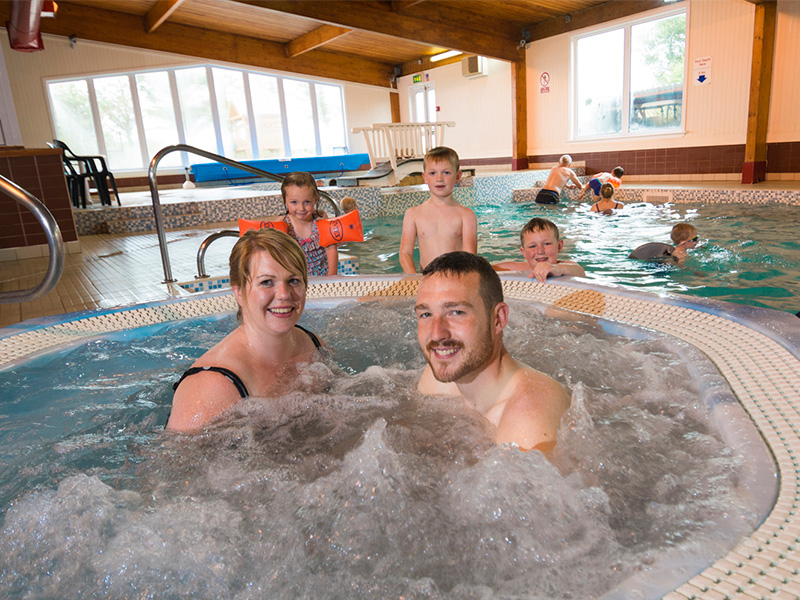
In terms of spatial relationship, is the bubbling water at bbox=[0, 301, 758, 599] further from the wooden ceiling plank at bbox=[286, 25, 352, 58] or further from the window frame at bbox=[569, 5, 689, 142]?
the wooden ceiling plank at bbox=[286, 25, 352, 58]

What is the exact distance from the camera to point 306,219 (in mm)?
3676

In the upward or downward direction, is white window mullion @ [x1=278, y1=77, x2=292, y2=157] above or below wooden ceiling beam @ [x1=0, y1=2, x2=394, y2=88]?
below

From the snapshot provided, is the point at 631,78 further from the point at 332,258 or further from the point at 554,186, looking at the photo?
the point at 332,258

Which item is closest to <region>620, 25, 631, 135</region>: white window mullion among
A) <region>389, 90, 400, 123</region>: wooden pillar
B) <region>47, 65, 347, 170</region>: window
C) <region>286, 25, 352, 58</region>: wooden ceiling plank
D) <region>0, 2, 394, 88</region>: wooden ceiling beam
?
<region>286, 25, 352, 58</region>: wooden ceiling plank

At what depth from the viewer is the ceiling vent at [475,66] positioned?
45.9ft

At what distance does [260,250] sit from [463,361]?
807mm

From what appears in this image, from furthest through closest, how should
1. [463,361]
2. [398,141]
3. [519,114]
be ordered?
[519,114], [398,141], [463,361]

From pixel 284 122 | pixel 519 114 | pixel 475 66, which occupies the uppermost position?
pixel 475 66

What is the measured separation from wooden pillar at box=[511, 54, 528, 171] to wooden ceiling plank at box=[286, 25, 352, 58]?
397cm

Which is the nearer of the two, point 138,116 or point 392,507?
point 392,507

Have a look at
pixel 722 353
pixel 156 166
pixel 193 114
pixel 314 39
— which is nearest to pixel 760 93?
pixel 722 353

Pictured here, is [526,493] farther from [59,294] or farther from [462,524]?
[59,294]

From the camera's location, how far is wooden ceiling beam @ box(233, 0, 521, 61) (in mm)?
8883

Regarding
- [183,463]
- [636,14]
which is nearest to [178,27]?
[636,14]
